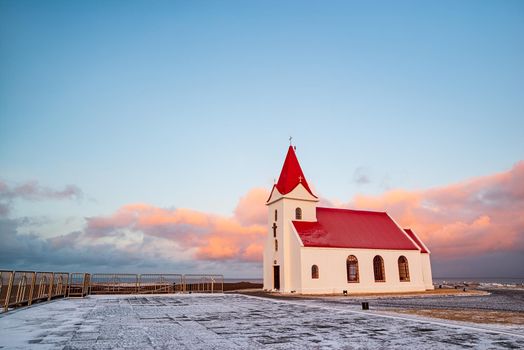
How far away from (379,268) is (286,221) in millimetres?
11358

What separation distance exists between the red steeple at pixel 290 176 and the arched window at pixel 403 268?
1235 cm

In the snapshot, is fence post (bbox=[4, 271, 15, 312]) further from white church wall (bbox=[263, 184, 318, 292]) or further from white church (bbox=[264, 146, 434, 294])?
white church wall (bbox=[263, 184, 318, 292])

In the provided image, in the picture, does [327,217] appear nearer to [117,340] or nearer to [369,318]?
[369,318]

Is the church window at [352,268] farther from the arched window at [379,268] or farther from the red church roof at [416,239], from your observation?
the red church roof at [416,239]

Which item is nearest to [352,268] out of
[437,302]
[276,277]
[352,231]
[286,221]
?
[352,231]

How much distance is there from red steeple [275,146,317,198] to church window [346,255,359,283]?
7721 millimetres

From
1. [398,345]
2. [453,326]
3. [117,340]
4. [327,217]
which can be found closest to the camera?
[398,345]

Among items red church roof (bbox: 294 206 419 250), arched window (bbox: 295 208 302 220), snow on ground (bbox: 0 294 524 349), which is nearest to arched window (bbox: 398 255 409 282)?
red church roof (bbox: 294 206 419 250)

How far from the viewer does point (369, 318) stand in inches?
509

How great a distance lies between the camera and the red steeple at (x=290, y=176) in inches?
1509

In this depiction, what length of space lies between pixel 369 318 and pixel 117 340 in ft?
28.3

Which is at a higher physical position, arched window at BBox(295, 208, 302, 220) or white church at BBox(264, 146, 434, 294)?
arched window at BBox(295, 208, 302, 220)

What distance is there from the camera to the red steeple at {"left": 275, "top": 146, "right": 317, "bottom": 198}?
38.3 metres

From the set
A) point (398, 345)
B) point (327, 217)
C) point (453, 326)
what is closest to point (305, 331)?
point (398, 345)
